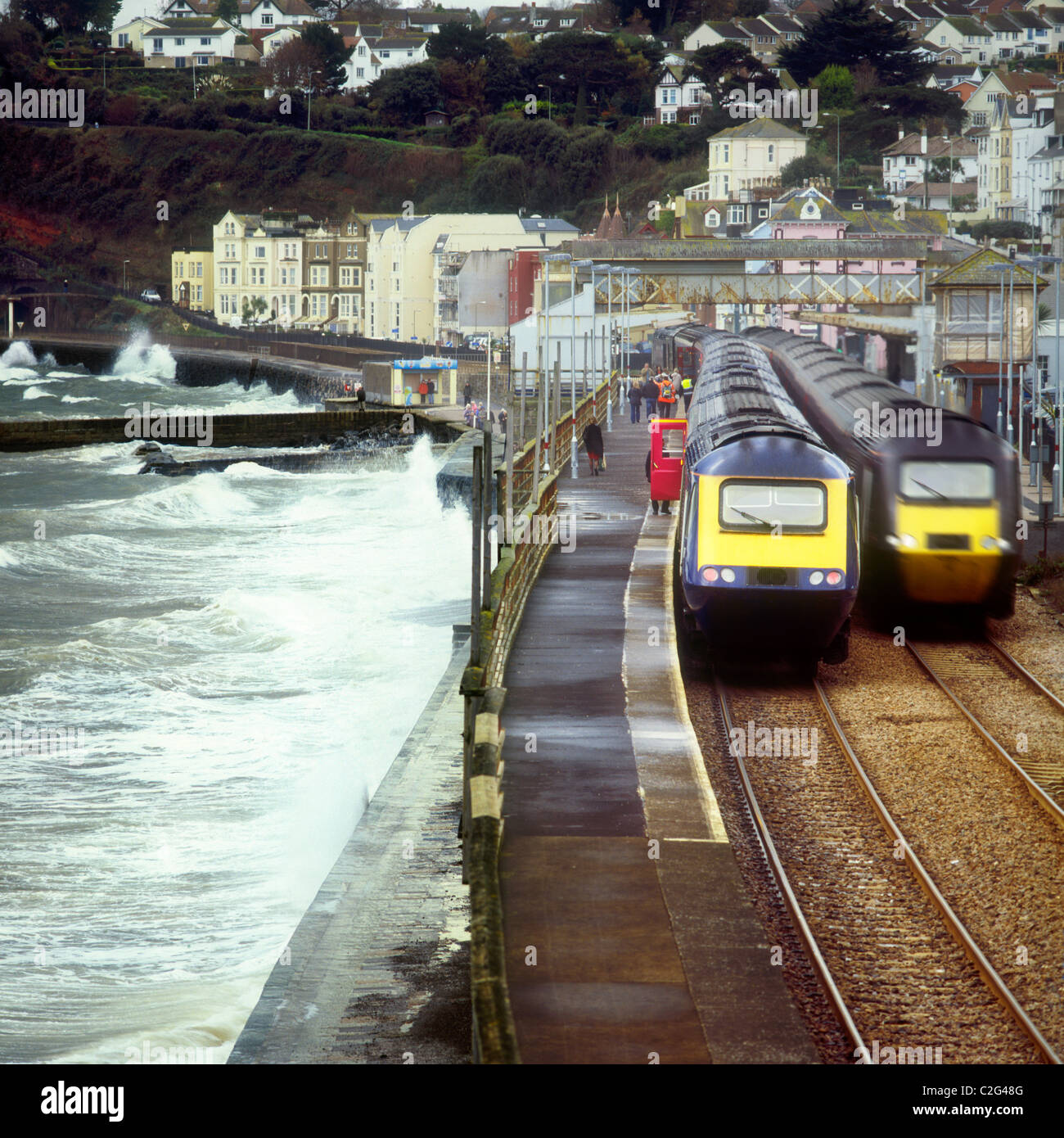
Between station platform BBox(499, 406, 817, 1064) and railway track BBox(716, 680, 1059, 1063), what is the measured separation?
2.11 ft

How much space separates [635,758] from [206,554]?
2941cm

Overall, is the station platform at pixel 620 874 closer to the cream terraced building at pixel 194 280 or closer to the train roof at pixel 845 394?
the train roof at pixel 845 394

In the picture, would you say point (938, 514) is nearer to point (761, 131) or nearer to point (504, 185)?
point (761, 131)

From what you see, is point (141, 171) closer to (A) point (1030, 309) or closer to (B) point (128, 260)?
(B) point (128, 260)

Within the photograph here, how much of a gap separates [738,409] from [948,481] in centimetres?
313

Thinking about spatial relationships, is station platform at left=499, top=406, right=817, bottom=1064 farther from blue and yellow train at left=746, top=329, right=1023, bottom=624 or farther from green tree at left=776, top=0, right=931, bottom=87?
green tree at left=776, top=0, right=931, bottom=87

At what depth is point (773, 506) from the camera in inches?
725

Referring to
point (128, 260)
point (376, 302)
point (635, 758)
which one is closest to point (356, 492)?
point (635, 758)

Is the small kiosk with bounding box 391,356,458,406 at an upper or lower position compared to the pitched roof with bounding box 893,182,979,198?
lower

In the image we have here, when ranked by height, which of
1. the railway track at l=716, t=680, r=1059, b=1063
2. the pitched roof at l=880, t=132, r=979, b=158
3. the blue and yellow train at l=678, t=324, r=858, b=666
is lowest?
the railway track at l=716, t=680, r=1059, b=1063

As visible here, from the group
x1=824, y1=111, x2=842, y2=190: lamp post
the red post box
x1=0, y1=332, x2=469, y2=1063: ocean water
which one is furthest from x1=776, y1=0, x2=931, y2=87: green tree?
the red post box

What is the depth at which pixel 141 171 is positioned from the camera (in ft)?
618

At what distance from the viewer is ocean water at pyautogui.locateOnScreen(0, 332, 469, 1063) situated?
47.6ft

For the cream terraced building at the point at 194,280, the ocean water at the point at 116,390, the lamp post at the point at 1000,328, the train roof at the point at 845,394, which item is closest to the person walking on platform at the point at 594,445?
the train roof at the point at 845,394
